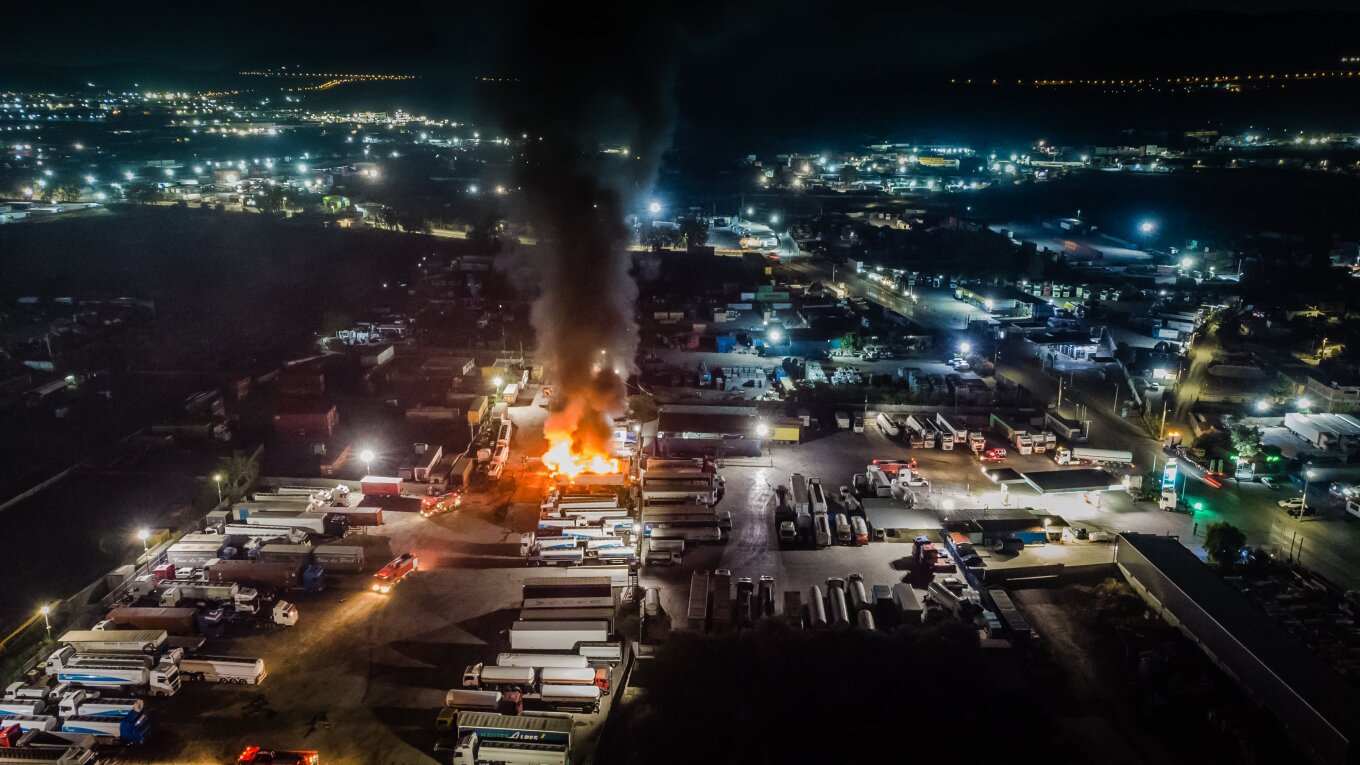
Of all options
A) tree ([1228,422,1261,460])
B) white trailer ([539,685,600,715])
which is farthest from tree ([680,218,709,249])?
white trailer ([539,685,600,715])

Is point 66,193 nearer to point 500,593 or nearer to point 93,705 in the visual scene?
point 93,705

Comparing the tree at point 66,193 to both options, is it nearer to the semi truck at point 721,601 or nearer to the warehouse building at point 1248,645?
the semi truck at point 721,601

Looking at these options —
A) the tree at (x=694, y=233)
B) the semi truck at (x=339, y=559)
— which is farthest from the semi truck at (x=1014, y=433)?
the tree at (x=694, y=233)

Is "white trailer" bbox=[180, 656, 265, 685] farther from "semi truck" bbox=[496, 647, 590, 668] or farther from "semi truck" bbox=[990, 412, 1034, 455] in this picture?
Answer: "semi truck" bbox=[990, 412, 1034, 455]

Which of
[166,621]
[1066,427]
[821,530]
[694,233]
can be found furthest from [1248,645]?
[694,233]

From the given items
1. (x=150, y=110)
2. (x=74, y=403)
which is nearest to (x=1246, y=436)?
(x=74, y=403)

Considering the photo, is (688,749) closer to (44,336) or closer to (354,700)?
(354,700)
